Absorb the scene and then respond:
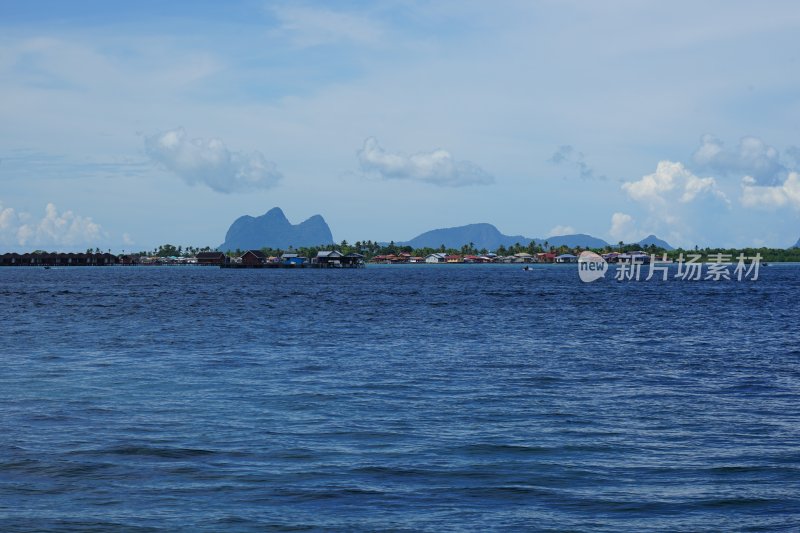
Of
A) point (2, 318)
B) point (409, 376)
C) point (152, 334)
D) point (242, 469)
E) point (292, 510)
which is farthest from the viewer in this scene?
point (2, 318)

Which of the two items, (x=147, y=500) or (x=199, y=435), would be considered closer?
(x=147, y=500)

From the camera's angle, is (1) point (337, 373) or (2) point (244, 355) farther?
(2) point (244, 355)

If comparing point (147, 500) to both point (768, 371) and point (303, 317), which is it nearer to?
point (768, 371)

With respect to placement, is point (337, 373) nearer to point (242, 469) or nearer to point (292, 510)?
point (242, 469)

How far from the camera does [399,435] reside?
71.2ft

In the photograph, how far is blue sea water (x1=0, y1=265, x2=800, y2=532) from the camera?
51.0 feet

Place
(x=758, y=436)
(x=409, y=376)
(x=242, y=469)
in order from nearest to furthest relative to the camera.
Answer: (x=242, y=469) → (x=758, y=436) → (x=409, y=376)

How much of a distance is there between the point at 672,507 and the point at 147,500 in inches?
403

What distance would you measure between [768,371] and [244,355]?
77.8 ft

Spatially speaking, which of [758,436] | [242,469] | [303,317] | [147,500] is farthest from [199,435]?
[303,317]

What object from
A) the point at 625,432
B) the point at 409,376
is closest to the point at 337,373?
the point at 409,376

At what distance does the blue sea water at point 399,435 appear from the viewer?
1555cm

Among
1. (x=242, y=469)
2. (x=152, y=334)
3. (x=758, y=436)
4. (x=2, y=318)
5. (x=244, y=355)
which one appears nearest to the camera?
(x=242, y=469)

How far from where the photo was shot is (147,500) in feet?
53.2
